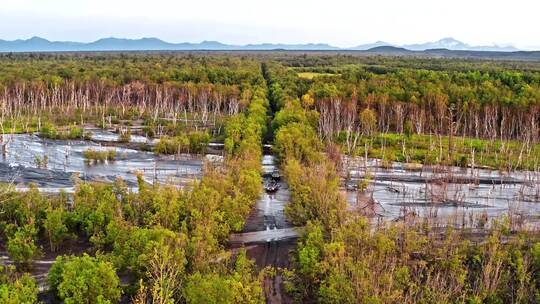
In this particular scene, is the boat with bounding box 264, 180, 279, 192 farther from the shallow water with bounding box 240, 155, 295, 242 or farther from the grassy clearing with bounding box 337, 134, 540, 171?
the grassy clearing with bounding box 337, 134, 540, 171

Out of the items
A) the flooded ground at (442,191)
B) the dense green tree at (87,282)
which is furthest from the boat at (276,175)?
the dense green tree at (87,282)

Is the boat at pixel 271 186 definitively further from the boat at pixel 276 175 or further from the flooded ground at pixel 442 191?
the flooded ground at pixel 442 191

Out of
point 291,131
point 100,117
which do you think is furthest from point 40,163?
point 100,117

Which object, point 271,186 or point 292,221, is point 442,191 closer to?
point 271,186

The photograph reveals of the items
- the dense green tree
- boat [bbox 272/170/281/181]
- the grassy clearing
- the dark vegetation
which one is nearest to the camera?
the dark vegetation

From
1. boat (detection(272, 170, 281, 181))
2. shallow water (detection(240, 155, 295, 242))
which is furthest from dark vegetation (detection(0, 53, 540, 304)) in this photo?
boat (detection(272, 170, 281, 181))

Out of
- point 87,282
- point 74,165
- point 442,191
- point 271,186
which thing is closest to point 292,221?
point 271,186
